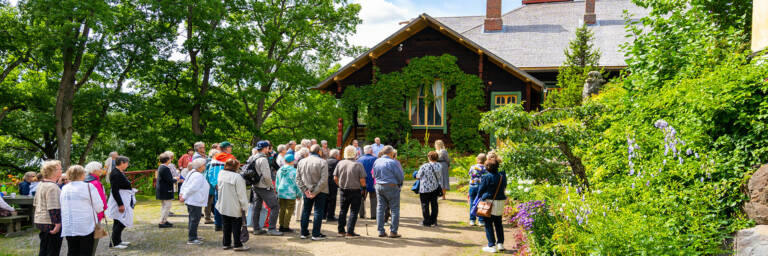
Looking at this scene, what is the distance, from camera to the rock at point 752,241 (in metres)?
4.67

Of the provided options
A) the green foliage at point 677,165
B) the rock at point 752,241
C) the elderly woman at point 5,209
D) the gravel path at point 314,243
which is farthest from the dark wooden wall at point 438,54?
the rock at point 752,241

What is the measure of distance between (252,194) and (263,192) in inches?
16.8

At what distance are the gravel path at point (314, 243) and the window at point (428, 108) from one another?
1016 centimetres

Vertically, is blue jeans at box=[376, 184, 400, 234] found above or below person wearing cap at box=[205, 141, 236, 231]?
below

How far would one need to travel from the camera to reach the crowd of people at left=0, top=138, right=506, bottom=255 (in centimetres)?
586

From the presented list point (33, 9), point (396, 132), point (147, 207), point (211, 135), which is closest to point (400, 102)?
point (396, 132)

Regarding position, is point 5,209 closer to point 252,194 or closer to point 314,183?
point 252,194

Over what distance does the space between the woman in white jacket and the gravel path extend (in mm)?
463

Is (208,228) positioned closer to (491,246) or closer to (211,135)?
(491,246)

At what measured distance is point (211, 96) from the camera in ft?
73.6

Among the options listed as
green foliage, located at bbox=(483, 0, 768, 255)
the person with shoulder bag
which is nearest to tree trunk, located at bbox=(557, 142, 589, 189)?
green foliage, located at bbox=(483, 0, 768, 255)

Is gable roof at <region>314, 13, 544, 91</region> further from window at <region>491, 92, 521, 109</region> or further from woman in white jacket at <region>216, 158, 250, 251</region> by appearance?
woman in white jacket at <region>216, 158, 250, 251</region>

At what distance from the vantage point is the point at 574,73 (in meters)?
19.7

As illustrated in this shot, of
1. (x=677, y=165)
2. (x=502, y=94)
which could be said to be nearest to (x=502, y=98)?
(x=502, y=94)
